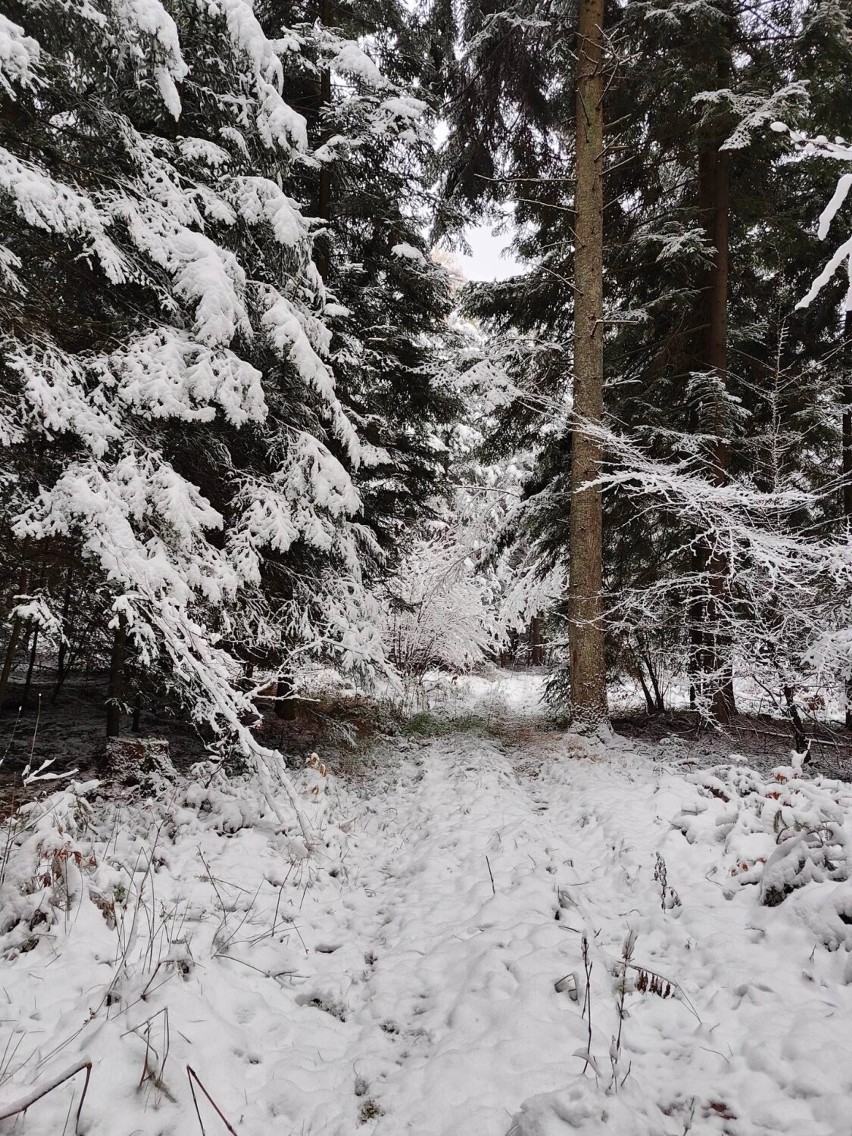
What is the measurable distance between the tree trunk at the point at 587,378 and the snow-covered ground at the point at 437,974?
128 inches

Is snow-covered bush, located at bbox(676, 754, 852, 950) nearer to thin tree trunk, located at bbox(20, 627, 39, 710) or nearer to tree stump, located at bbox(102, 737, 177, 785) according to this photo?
tree stump, located at bbox(102, 737, 177, 785)

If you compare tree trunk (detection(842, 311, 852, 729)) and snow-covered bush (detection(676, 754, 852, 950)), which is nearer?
snow-covered bush (detection(676, 754, 852, 950))

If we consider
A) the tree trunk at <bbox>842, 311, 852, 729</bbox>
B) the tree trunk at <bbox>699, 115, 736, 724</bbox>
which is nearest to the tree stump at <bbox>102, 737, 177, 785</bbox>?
the tree trunk at <bbox>699, 115, 736, 724</bbox>

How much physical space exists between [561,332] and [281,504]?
702 centimetres

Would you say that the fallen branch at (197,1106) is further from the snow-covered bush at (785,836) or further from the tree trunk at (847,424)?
the tree trunk at (847,424)

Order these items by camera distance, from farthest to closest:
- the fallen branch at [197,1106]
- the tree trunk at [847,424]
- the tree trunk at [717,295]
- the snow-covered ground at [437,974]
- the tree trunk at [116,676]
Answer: the tree trunk at [847,424] → the tree trunk at [717,295] → the tree trunk at [116,676] → the snow-covered ground at [437,974] → the fallen branch at [197,1106]

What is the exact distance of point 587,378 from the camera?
819cm

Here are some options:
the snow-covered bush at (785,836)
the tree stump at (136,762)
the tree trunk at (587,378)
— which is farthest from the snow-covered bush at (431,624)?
the snow-covered bush at (785,836)

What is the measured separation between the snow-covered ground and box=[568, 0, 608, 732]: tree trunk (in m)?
3.26

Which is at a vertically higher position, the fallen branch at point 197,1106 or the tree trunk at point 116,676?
the tree trunk at point 116,676

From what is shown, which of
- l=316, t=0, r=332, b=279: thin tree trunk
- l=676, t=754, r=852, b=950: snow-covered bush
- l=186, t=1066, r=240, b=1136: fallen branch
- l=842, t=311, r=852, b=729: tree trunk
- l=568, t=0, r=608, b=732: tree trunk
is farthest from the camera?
l=316, t=0, r=332, b=279: thin tree trunk

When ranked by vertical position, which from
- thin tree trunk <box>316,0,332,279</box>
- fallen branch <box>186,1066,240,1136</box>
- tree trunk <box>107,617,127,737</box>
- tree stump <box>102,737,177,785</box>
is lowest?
tree stump <box>102,737,177,785</box>

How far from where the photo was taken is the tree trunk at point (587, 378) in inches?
314

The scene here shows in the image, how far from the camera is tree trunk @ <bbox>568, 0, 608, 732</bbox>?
7965 mm
